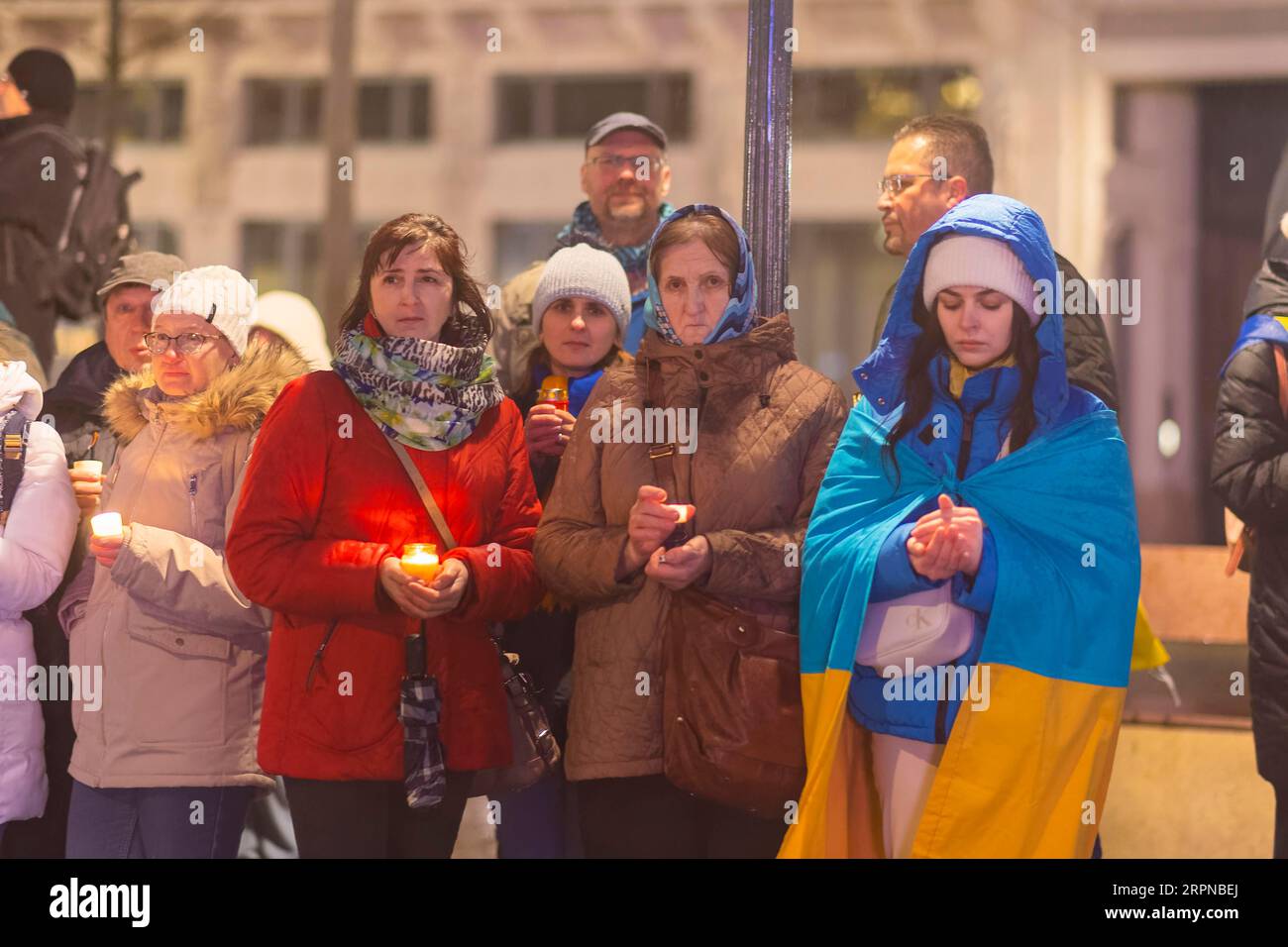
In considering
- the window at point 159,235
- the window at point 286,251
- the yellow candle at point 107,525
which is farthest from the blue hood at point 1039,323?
the window at point 159,235

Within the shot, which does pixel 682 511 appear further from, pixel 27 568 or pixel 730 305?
pixel 27 568

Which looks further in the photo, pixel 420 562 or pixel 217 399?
pixel 217 399

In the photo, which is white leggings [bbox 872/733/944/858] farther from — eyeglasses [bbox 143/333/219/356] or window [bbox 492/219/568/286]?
window [bbox 492/219/568/286]

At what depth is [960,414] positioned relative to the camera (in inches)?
146

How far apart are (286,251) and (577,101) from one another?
3.26m

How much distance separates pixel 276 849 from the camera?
5.55 metres

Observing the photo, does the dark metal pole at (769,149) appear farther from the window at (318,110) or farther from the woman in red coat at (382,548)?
the window at (318,110)

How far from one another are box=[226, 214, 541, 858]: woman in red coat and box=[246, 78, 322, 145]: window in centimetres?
1234

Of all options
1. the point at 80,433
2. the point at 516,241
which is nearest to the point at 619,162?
the point at 80,433

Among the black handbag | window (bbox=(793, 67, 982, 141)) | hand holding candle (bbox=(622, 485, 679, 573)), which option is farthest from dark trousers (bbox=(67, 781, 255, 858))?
window (bbox=(793, 67, 982, 141))

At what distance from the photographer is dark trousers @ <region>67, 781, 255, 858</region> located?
4.06 metres

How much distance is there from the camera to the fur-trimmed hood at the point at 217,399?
417 centimetres
